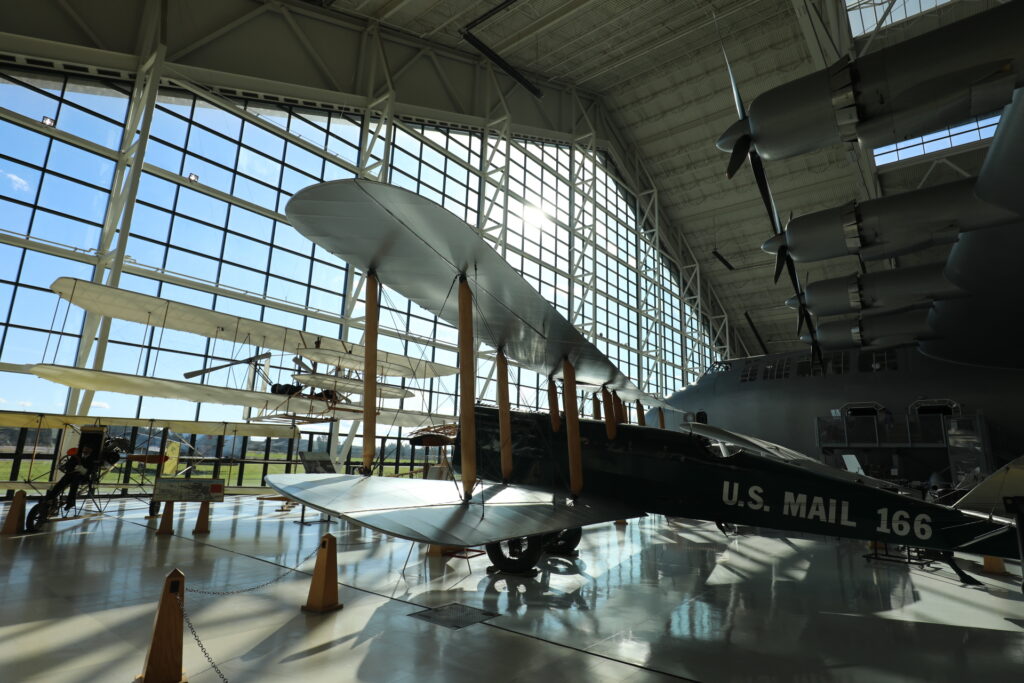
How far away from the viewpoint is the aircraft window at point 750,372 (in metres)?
14.1

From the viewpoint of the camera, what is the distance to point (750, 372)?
47.0ft

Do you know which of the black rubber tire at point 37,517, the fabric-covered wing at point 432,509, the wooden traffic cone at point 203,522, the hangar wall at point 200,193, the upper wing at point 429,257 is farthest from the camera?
the hangar wall at point 200,193

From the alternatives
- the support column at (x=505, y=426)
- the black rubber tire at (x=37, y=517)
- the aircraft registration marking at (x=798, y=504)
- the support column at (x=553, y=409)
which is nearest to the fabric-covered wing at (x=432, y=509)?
the support column at (x=505, y=426)

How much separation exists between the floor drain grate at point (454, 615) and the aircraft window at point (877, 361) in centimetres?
1080

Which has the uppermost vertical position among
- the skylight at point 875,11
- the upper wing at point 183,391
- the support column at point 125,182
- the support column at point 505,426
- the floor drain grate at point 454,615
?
the skylight at point 875,11

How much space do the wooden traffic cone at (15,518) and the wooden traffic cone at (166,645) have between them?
775cm

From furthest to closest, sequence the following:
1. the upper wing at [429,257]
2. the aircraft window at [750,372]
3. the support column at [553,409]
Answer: the aircraft window at [750,372]
the support column at [553,409]
the upper wing at [429,257]

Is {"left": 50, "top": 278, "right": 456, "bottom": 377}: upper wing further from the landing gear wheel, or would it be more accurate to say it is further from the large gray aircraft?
the large gray aircraft

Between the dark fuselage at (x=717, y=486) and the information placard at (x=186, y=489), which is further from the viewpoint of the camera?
the information placard at (x=186, y=489)

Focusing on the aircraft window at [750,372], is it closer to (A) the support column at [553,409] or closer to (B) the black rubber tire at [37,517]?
(A) the support column at [553,409]

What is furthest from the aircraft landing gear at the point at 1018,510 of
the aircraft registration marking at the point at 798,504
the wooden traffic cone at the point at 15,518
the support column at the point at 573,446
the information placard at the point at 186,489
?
the wooden traffic cone at the point at 15,518

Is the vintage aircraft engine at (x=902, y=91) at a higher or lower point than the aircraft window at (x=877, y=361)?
higher

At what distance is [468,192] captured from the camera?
80.5ft

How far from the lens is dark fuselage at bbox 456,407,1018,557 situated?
5.55 meters
